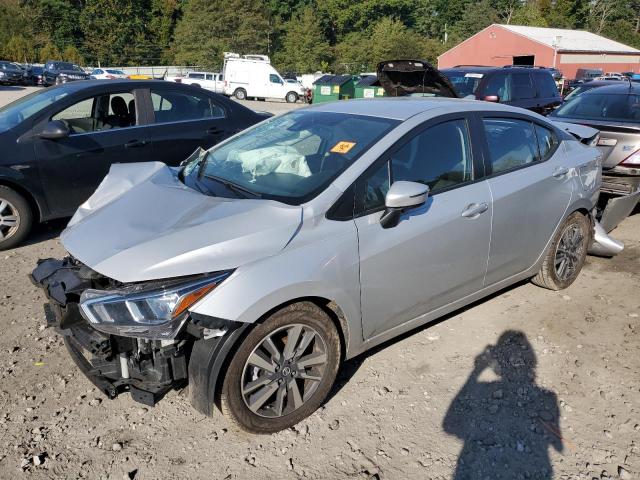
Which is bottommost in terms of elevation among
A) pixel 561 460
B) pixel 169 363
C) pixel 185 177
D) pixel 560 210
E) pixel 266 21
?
pixel 561 460

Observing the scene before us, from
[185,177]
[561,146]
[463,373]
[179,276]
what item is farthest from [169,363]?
[561,146]

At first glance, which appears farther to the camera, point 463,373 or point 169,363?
point 463,373

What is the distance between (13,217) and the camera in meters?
5.33

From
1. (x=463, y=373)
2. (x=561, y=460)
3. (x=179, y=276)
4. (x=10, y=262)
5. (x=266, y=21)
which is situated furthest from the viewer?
(x=266, y=21)

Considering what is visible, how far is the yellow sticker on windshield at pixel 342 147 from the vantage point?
321 cm

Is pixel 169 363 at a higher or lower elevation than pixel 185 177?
lower

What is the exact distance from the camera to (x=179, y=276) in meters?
2.52

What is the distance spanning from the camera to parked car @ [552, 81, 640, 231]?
568 cm

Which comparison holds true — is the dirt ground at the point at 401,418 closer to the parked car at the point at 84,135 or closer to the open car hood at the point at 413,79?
the parked car at the point at 84,135

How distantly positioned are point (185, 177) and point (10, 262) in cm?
251

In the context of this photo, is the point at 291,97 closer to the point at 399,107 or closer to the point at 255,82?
the point at 255,82

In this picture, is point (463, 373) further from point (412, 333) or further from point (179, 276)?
point (179, 276)

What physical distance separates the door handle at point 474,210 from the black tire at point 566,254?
1128mm

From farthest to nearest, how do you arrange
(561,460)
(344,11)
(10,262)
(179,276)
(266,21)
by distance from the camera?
(344,11), (266,21), (10,262), (561,460), (179,276)
